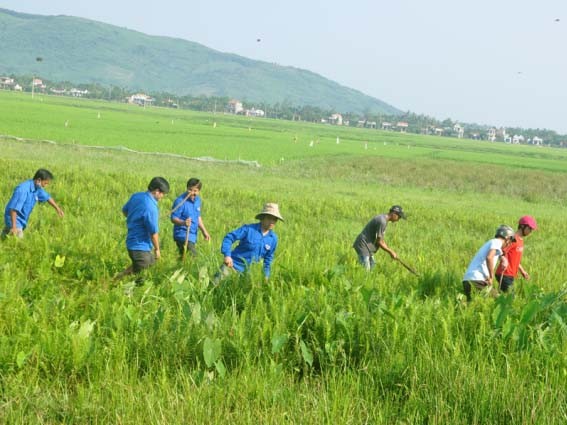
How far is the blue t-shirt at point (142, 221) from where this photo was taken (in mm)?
6355

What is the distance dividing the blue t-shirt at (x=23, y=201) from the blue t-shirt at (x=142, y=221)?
7.04 feet

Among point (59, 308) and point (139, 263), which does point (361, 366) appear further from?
point (139, 263)

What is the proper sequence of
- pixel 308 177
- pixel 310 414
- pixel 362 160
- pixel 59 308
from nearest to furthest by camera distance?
1. pixel 310 414
2. pixel 59 308
3. pixel 308 177
4. pixel 362 160

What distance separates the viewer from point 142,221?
21.1 feet

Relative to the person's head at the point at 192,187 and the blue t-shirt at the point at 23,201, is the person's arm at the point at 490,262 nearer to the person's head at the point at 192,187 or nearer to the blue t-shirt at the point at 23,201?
the person's head at the point at 192,187

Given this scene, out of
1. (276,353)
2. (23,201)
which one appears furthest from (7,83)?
(276,353)

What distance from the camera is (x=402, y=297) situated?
4.40 m

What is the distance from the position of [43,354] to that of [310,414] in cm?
170

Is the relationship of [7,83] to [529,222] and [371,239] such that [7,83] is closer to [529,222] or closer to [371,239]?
[371,239]

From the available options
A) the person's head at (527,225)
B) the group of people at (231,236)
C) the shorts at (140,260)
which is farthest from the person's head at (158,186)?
the person's head at (527,225)

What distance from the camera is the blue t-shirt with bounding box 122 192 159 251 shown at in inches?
250

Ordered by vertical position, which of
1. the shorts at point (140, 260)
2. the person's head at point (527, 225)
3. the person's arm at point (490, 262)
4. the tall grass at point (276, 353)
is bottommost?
the shorts at point (140, 260)

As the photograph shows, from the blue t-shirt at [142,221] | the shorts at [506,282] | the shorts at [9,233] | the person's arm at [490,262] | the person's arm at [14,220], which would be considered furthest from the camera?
the shorts at [9,233]

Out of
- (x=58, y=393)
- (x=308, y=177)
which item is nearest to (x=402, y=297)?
(x=58, y=393)
